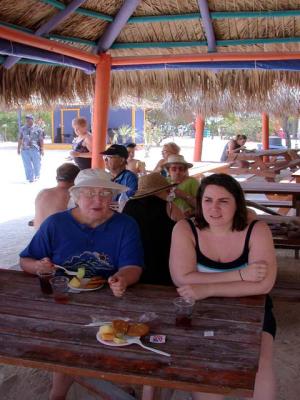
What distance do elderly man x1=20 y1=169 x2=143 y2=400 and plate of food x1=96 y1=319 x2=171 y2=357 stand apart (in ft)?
1.86

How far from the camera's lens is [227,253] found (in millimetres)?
2150

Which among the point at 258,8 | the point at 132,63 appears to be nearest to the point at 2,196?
the point at 132,63

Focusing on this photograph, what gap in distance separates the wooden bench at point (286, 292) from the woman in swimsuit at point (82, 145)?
374cm

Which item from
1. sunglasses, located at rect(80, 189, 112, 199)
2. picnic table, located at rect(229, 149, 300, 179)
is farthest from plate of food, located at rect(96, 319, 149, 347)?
picnic table, located at rect(229, 149, 300, 179)

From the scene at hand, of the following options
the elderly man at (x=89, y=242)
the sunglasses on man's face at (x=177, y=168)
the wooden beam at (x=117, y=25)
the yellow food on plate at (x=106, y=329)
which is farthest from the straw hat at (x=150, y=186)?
the wooden beam at (x=117, y=25)

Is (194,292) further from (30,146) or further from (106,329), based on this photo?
(30,146)

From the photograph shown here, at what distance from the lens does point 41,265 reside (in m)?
2.18

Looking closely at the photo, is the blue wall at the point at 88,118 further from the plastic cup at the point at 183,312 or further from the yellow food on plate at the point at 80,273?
the plastic cup at the point at 183,312

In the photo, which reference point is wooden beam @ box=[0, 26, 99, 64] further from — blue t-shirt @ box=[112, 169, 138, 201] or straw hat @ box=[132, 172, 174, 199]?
straw hat @ box=[132, 172, 174, 199]

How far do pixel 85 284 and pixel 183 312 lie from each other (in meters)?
0.56

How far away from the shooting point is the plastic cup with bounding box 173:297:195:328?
5.58 feet

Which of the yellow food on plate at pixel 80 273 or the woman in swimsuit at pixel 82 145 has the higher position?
the woman in swimsuit at pixel 82 145

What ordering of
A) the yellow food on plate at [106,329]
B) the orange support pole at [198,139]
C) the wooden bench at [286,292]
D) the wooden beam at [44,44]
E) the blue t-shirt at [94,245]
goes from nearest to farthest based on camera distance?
the yellow food on plate at [106,329] → the blue t-shirt at [94,245] → the wooden bench at [286,292] → the wooden beam at [44,44] → the orange support pole at [198,139]

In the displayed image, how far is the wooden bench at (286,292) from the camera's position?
2.77 metres
